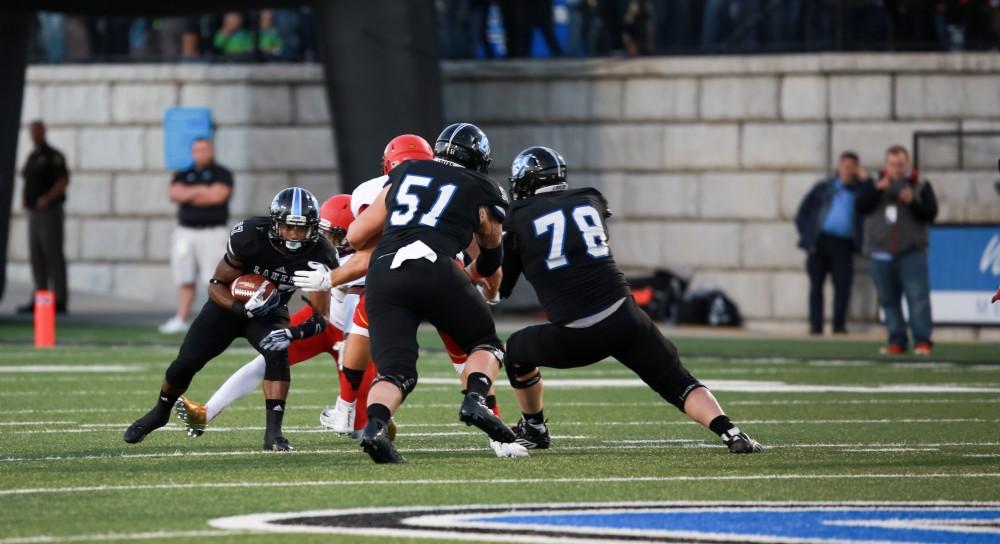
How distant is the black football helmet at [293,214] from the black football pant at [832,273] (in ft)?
38.6

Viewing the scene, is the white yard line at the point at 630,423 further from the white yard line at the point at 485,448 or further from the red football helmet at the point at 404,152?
the red football helmet at the point at 404,152

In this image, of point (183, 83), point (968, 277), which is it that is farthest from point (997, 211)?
point (183, 83)

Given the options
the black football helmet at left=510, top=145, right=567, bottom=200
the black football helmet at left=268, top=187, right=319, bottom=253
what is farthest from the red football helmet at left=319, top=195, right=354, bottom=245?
the black football helmet at left=510, top=145, right=567, bottom=200

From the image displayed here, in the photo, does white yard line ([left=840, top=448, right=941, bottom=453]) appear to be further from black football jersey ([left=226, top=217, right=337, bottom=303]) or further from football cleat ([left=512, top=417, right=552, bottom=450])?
black football jersey ([left=226, top=217, right=337, bottom=303])

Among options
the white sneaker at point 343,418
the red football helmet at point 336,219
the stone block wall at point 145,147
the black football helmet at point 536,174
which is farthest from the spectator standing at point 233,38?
the black football helmet at point 536,174

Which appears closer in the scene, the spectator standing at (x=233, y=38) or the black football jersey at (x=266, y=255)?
the black football jersey at (x=266, y=255)

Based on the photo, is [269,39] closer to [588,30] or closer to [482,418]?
[588,30]

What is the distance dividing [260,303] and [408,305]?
1054 millimetres

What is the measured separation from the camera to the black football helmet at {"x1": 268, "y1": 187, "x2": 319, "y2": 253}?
948 cm

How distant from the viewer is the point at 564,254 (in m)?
9.22

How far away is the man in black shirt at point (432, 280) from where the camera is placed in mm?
8648

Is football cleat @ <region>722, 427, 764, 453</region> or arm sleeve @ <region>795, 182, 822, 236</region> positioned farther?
arm sleeve @ <region>795, 182, 822, 236</region>

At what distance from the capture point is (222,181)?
64.4 feet

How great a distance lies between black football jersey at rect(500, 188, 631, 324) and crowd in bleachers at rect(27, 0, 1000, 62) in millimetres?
12865
